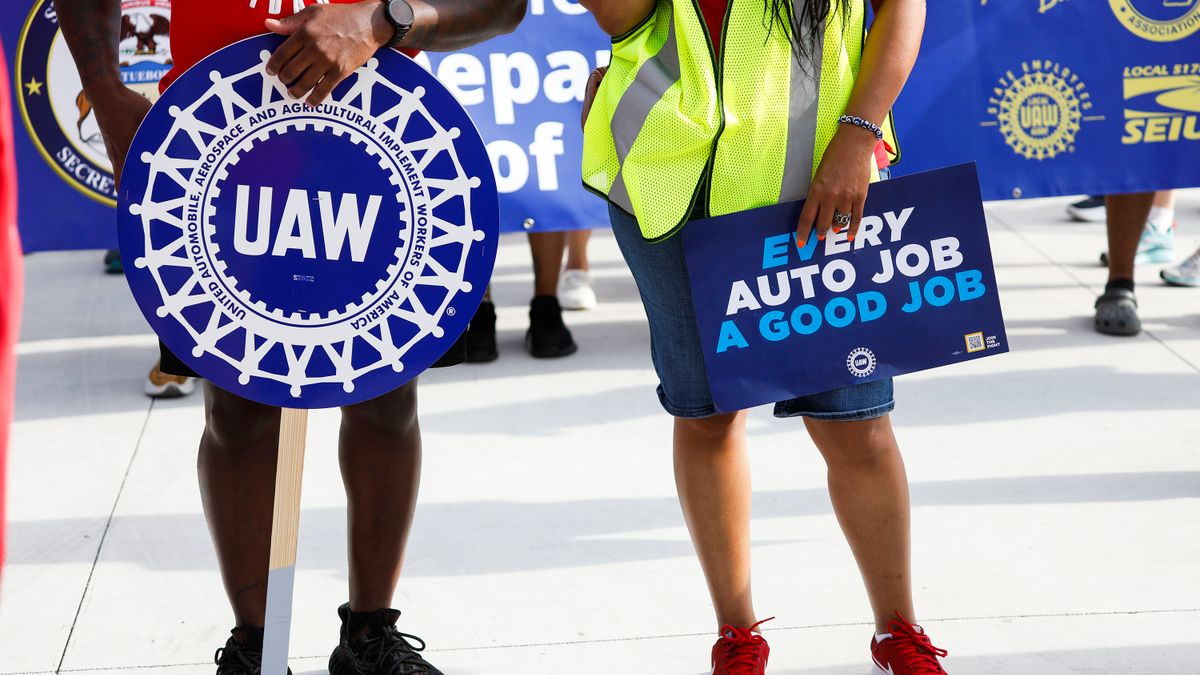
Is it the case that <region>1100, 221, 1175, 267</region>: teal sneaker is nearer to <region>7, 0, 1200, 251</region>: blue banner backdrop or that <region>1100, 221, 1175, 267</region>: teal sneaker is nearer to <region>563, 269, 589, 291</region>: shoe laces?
<region>7, 0, 1200, 251</region>: blue banner backdrop

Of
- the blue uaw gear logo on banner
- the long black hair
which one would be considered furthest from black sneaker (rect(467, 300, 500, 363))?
the long black hair

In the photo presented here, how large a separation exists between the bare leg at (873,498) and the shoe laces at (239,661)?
111cm

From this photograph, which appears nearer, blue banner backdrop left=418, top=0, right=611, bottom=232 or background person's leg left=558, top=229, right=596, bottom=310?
blue banner backdrop left=418, top=0, right=611, bottom=232

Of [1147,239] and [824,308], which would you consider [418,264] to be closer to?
[824,308]

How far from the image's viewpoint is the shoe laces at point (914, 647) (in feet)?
7.59

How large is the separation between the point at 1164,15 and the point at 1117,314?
3.45 ft

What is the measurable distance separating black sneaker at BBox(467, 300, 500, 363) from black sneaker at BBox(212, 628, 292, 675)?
2.15 meters

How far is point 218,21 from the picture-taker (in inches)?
80.7

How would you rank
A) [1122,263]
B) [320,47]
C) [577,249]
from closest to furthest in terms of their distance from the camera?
[320,47], [1122,263], [577,249]

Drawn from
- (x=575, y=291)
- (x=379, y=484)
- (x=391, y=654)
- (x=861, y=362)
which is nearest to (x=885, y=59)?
(x=861, y=362)

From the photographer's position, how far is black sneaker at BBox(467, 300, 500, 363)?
4.48m

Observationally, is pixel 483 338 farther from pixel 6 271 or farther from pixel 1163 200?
pixel 6 271

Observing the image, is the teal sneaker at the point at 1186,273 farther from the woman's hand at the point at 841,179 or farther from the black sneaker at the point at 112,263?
the black sneaker at the point at 112,263

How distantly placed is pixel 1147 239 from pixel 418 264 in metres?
4.39
